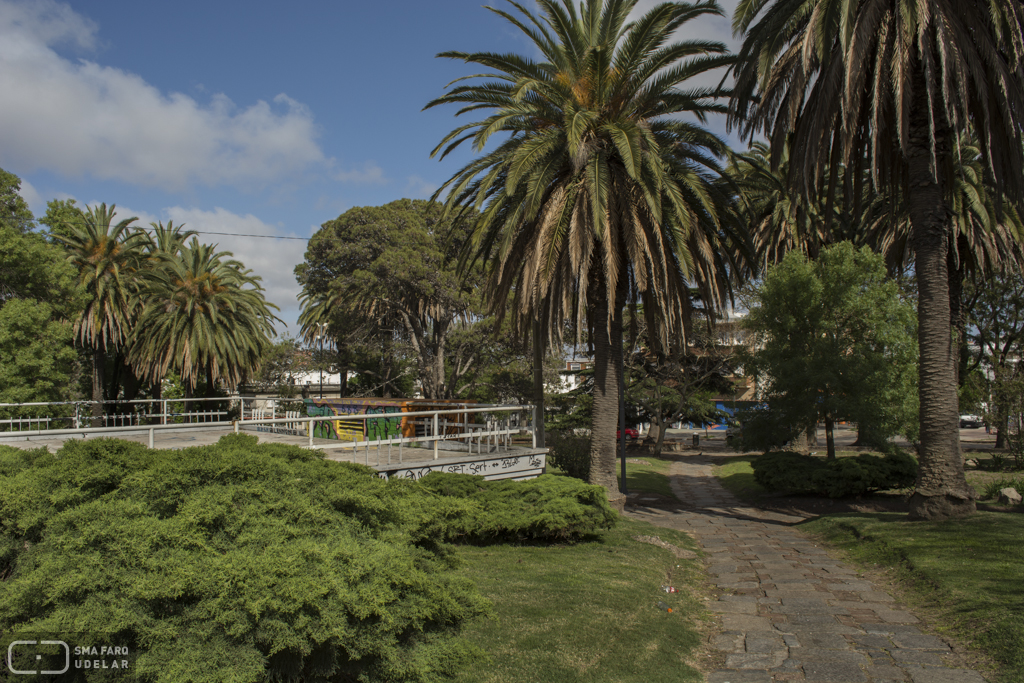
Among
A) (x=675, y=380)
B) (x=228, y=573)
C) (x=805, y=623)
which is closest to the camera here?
(x=228, y=573)

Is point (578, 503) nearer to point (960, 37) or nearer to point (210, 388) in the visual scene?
point (960, 37)

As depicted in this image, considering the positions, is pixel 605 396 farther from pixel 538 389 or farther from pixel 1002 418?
pixel 1002 418

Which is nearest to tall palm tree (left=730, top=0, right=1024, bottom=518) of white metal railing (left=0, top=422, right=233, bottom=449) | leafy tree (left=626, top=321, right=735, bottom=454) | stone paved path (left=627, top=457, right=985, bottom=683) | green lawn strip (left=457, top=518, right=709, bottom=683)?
stone paved path (left=627, top=457, right=985, bottom=683)

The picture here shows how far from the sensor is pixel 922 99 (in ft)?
42.1

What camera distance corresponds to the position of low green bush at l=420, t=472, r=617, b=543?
9.87 meters

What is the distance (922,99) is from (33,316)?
3092 cm

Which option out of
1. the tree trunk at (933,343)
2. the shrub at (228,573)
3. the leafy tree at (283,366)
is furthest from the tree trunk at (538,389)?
the leafy tree at (283,366)

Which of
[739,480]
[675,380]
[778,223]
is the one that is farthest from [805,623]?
[675,380]

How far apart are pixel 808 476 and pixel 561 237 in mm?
9756

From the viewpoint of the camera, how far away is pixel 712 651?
6.77 m

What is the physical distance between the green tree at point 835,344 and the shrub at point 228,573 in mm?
16640

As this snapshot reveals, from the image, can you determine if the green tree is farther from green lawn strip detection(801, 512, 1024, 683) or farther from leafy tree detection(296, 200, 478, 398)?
leafy tree detection(296, 200, 478, 398)

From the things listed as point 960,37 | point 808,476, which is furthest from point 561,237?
point 808,476

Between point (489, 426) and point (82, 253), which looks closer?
point (489, 426)
